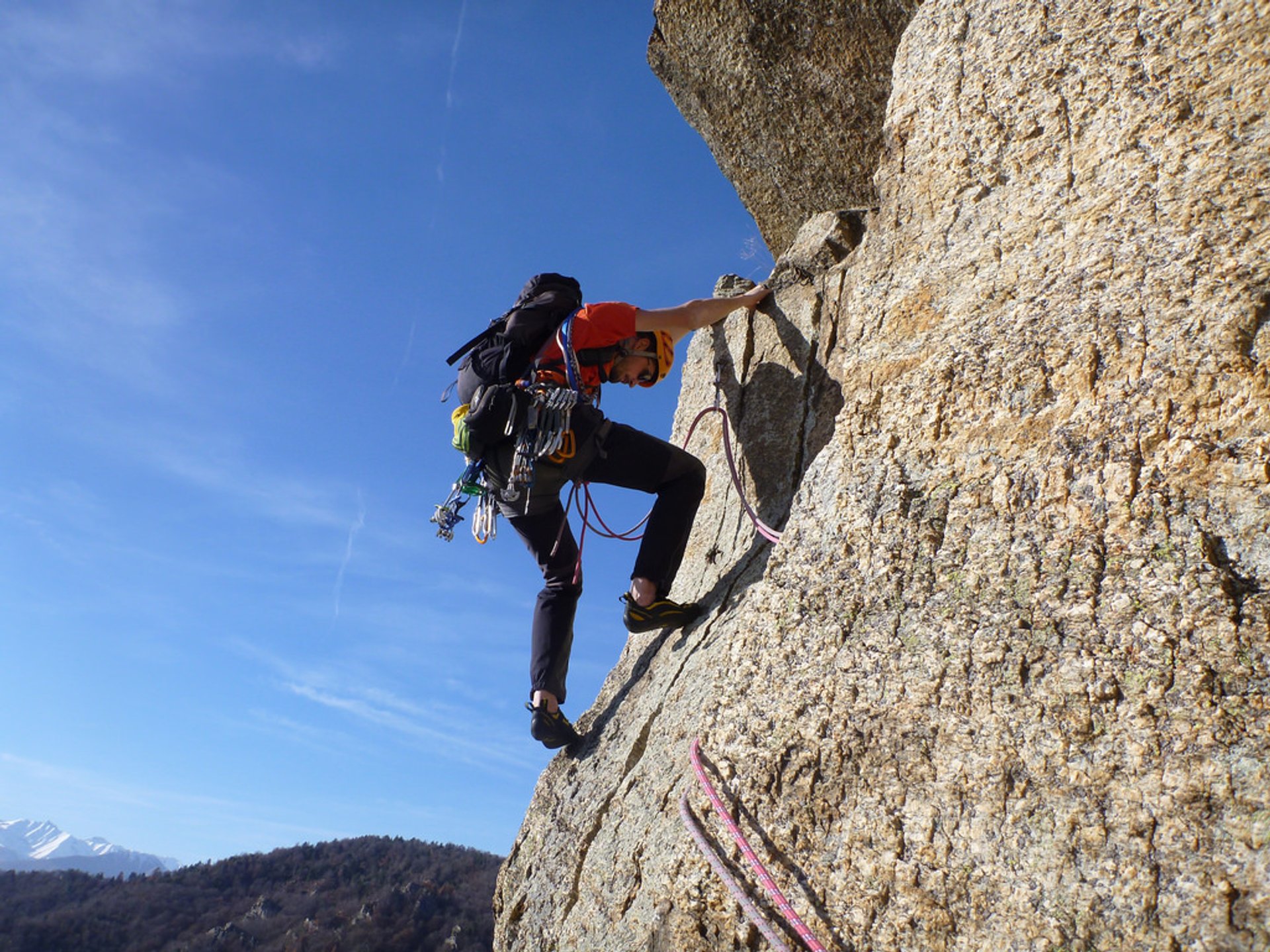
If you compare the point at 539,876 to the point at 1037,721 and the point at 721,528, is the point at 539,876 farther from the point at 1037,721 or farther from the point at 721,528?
the point at 1037,721

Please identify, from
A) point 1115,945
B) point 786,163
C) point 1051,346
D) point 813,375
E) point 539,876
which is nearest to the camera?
point 1115,945

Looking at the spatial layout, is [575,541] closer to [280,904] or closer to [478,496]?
[478,496]

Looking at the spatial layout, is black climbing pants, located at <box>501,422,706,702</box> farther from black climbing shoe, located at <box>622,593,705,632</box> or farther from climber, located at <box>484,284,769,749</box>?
black climbing shoe, located at <box>622,593,705,632</box>

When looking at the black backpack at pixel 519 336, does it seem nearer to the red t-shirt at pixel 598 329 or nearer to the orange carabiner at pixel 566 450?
the red t-shirt at pixel 598 329

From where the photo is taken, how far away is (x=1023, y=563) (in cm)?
282

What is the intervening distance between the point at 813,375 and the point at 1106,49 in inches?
90.6

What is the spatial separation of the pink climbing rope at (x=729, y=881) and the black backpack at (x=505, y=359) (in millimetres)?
2159

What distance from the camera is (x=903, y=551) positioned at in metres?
3.15

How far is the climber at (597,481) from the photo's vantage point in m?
4.81

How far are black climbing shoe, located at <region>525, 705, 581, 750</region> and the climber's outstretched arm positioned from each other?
7.54ft

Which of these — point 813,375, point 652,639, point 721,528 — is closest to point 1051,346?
point 813,375

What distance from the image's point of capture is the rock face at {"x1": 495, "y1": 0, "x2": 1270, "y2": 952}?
2305 mm

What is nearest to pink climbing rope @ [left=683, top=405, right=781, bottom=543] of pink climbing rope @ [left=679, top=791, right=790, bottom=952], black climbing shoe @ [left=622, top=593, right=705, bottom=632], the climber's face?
the climber's face

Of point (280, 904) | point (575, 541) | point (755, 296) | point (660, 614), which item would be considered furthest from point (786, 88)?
point (280, 904)
